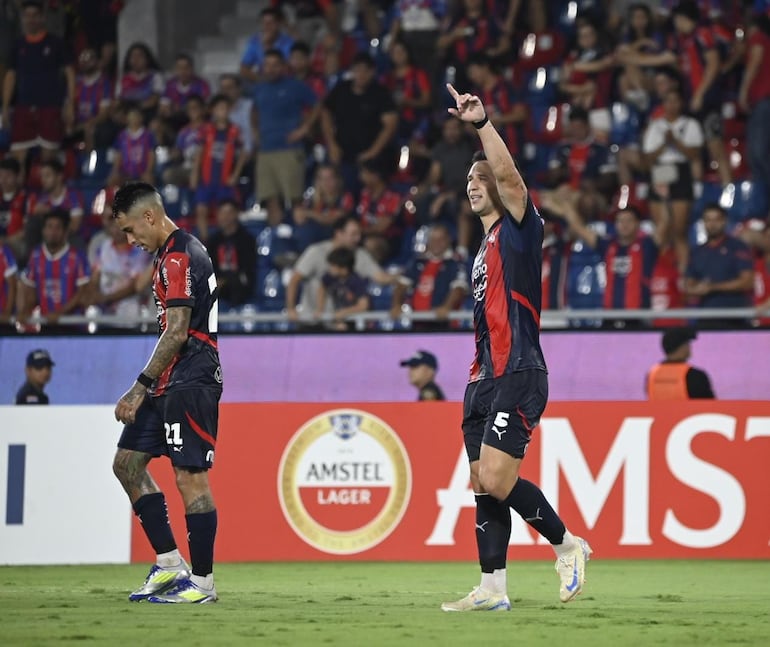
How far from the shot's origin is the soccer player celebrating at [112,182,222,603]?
26.3 ft

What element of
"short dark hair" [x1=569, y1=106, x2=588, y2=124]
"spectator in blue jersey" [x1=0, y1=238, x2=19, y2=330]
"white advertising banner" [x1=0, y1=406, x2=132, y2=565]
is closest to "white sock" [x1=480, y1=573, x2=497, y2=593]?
"white advertising banner" [x1=0, y1=406, x2=132, y2=565]

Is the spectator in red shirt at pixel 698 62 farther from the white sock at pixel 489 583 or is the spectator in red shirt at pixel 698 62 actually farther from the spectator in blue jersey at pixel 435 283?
the white sock at pixel 489 583

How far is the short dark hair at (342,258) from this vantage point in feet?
47.5

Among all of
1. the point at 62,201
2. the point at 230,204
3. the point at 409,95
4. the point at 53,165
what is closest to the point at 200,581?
the point at 230,204

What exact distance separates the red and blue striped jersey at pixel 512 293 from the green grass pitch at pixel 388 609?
129 cm

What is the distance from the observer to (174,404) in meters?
8.05

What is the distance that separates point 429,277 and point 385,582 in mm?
5212

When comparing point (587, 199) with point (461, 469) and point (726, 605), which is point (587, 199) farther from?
point (726, 605)

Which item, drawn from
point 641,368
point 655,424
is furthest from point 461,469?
point 641,368

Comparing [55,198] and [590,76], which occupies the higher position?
[590,76]

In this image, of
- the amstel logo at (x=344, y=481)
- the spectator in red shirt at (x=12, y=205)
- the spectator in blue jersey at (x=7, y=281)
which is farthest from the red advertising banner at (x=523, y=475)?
the spectator in red shirt at (x=12, y=205)

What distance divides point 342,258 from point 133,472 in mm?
6413

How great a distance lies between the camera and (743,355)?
43.5 ft

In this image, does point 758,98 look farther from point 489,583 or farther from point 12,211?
point 489,583
